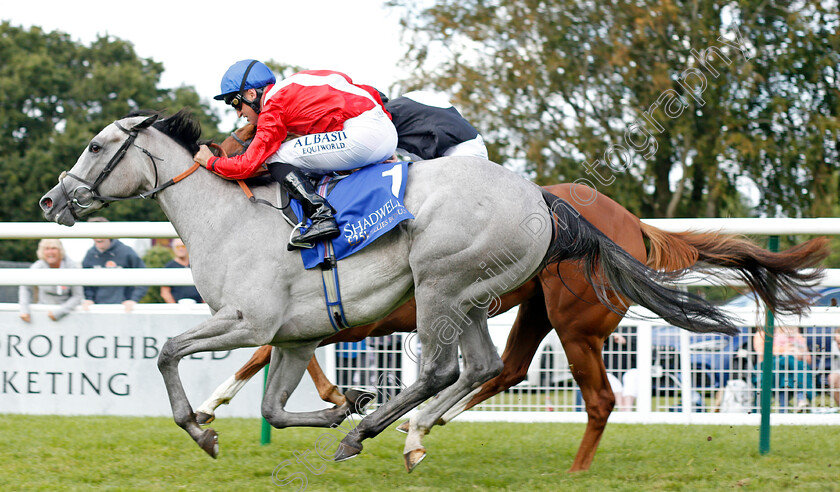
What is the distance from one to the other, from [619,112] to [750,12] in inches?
111

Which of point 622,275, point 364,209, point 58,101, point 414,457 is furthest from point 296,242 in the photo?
point 58,101

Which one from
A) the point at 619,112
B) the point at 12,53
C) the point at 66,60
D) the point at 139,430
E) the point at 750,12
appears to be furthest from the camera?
the point at 66,60

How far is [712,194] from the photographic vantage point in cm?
1536

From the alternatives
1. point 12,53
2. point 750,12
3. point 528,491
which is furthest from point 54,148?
point 528,491

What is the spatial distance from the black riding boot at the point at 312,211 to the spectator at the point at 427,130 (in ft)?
2.16

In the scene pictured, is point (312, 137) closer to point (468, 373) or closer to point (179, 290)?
point (468, 373)

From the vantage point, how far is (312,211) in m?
3.72

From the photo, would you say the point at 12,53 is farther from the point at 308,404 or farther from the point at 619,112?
the point at 308,404

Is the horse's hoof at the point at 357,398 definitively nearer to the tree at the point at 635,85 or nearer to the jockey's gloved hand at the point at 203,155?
the jockey's gloved hand at the point at 203,155

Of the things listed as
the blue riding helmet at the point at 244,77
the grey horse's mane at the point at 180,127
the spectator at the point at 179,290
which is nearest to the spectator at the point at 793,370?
the blue riding helmet at the point at 244,77

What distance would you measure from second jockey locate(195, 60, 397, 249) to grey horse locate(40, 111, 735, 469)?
0.14 m

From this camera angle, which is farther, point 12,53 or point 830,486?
point 12,53

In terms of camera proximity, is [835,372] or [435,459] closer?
[435,459]

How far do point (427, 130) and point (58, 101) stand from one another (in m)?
36.0
